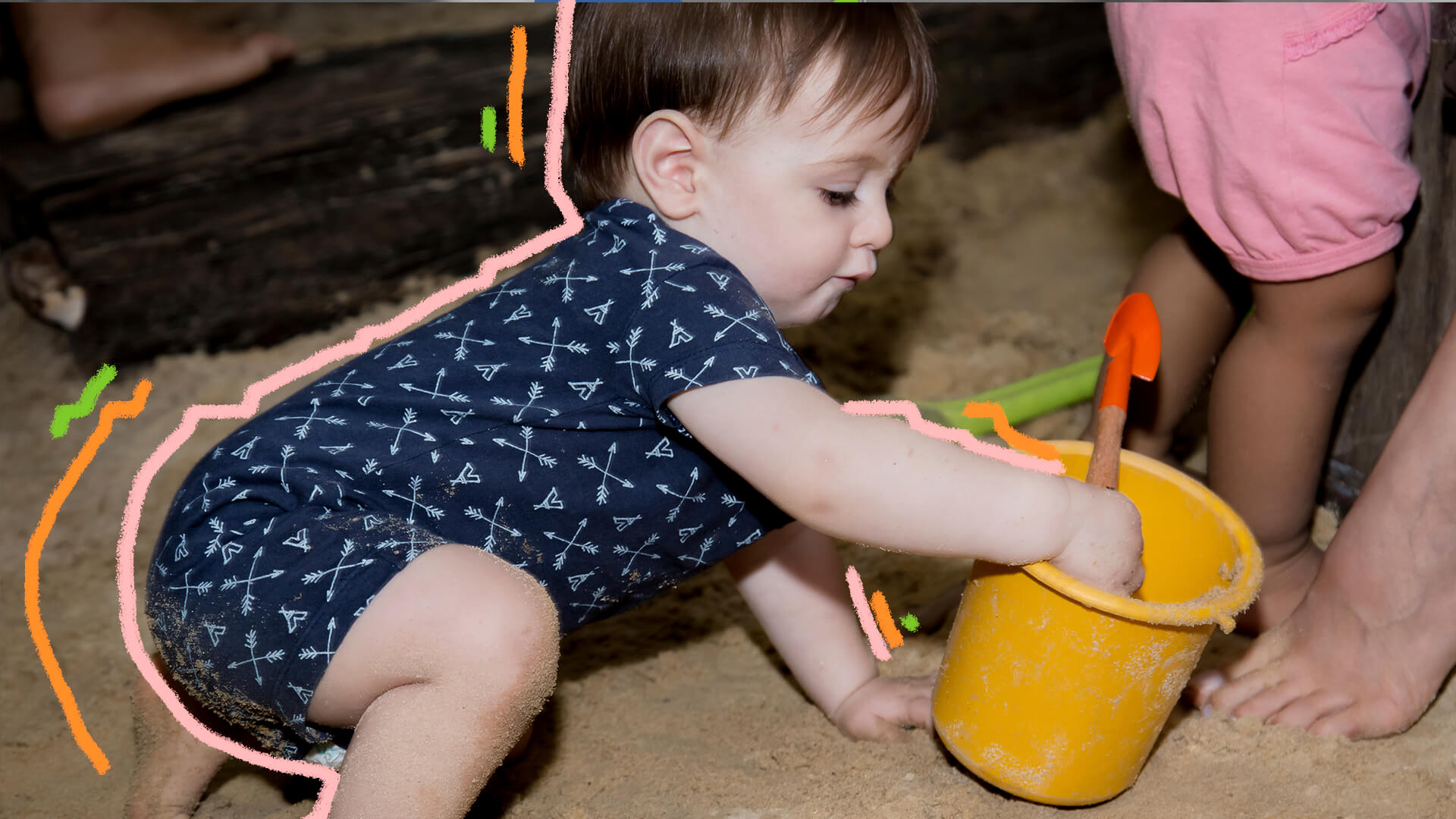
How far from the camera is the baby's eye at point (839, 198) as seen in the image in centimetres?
103

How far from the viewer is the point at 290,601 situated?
0.94 m

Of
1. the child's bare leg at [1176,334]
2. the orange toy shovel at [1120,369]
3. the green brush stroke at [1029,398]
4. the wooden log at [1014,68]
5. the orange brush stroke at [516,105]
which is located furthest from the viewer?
the wooden log at [1014,68]

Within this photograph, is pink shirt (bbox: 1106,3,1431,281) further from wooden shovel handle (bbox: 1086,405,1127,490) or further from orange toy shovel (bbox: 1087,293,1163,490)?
wooden shovel handle (bbox: 1086,405,1127,490)

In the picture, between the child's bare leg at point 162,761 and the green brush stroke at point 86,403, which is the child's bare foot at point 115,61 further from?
the child's bare leg at point 162,761

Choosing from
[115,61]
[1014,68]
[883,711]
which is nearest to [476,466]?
[883,711]

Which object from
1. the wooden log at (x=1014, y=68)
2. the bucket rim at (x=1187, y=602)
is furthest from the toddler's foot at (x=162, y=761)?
the wooden log at (x=1014, y=68)

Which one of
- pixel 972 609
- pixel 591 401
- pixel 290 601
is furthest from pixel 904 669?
pixel 290 601

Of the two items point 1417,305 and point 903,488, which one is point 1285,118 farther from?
point 903,488

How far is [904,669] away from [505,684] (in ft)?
1.67

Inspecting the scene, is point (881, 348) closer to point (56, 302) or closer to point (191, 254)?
point (191, 254)

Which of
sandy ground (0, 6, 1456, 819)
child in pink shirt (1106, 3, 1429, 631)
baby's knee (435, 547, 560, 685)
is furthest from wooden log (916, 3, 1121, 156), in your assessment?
baby's knee (435, 547, 560, 685)

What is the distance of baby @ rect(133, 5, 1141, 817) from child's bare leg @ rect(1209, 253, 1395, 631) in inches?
15.8

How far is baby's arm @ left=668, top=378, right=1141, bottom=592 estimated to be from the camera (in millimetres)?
905

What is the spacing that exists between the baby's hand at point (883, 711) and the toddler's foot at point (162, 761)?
23.3 inches
